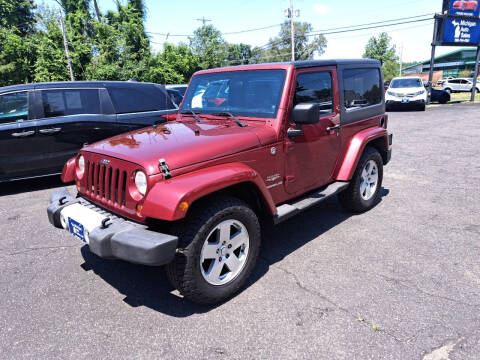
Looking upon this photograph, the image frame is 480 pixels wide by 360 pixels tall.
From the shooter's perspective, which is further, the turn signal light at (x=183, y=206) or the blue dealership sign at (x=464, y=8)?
the blue dealership sign at (x=464, y=8)

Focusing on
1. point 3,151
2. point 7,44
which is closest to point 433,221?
point 3,151

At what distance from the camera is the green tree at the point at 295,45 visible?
6619 centimetres

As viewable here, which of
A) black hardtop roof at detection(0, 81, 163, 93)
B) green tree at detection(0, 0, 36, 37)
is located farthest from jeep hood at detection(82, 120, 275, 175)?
green tree at detection(0, 0, 36, 37)

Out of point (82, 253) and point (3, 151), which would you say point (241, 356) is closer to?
point (82, 253)

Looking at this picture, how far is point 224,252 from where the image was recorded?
275cm

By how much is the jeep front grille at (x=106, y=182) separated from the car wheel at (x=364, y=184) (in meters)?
2.77

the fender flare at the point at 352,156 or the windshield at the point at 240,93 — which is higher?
the windshield at the point at 240,93

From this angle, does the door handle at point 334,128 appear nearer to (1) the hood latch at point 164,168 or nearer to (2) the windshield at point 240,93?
(2) the windshield at point 240,93

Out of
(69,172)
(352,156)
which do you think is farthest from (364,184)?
(69,172)

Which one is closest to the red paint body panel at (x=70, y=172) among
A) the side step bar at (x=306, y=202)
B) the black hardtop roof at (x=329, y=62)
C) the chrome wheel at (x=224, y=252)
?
the chrome wheel at (x=224, y=252)

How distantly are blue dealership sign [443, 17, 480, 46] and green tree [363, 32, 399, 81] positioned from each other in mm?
44818

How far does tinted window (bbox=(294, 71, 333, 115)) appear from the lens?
3412 millimetres

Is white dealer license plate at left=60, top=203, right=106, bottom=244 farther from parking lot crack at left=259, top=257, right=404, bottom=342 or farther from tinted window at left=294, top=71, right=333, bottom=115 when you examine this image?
tinted window at left=294, top=71, right=333, bottom=115

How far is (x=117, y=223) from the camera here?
252 centimetres
